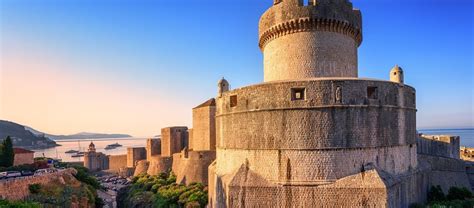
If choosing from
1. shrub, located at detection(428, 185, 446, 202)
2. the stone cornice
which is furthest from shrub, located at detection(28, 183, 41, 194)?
shrub, located at detection(428, 185, 446, 202)

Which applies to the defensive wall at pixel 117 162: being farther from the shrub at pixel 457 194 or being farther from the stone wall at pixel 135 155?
the shrub at pixel 457 194

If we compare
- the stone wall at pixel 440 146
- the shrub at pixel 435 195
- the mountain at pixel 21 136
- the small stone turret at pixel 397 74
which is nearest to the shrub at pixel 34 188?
the small stone turret at pixel 397 74

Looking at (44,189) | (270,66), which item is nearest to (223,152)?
(270,66)

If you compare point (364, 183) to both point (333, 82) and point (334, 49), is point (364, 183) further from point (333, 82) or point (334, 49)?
point (334, 49)

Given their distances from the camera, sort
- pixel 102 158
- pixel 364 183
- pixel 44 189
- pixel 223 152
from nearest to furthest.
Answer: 1. pixel 364 183
2. pixel 223 152
3. pixel 44 189
4. pixel 102 158

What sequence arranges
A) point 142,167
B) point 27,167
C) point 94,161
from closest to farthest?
1. point 27,167
2. point 142,167
3. point 94,161

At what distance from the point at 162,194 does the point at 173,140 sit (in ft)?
34.7

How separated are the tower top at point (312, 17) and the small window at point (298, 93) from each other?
13.7ft

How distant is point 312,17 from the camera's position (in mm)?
13773

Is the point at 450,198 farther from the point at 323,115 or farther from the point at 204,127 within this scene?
the point at 204,127

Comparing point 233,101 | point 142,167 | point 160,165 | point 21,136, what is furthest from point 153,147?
point 21,136

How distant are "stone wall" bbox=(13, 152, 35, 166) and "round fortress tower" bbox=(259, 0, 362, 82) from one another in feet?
91.0

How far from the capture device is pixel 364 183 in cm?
1053

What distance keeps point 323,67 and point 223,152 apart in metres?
6.58
